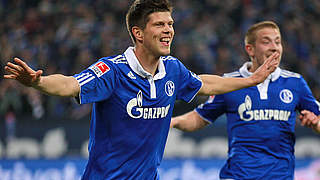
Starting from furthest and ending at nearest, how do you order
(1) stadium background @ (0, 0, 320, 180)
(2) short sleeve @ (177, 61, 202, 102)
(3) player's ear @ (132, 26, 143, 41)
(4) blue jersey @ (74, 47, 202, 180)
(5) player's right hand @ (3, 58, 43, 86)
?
(1) stadium background @ (0, 0, 320, 180) → (2) short sleeve @ (177, 61, 202, 102) → (3) player's ear @ (132, 26, 143, 41) → (4) blue jersey @ (74, 47, 202, 180) → (5) player's right hand @ (3, 58, 43, 86)

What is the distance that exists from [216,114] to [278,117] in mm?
741

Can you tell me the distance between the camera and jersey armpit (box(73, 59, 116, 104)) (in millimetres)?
3877

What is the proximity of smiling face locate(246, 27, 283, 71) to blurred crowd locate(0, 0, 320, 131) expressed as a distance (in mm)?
5408

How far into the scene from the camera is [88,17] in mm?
13883

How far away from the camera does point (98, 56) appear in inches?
496

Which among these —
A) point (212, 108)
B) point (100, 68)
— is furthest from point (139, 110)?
point (212, 108)

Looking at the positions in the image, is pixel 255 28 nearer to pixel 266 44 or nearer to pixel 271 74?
pixel 266 44

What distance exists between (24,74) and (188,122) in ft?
8.96

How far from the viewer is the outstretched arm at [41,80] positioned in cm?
341

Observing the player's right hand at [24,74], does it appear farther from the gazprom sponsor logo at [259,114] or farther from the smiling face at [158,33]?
the gazprom sponsor logo at [259,114]

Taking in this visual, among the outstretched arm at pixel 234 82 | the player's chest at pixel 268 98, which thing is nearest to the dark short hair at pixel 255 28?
the player's chest at pixel 268 98

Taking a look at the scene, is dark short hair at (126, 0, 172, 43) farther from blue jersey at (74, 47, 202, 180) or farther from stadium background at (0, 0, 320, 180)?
stadium background at (0, 0, 320, 180)

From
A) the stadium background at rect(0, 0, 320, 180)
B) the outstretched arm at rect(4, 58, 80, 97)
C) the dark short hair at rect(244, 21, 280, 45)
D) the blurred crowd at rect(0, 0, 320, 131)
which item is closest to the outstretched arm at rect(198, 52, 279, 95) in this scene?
the dark short hair at rect(244, 21, 280, 45)

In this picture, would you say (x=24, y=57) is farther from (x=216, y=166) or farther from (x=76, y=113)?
(x=216, y=166)
